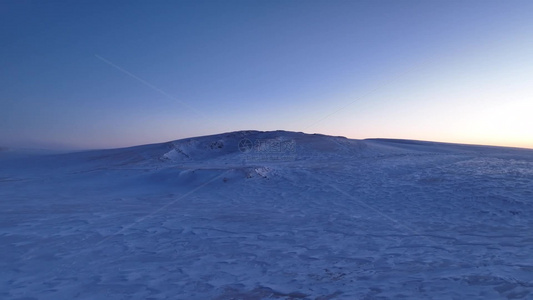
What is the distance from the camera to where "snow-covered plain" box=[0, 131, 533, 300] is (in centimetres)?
398

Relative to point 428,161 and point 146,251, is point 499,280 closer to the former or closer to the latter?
point 146,251

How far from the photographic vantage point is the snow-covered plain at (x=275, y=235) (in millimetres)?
3984

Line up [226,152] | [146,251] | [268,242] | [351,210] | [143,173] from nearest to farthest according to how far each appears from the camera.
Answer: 1. [146,251]
2. [268,242]
3. [351,210]
4. [143,173]
5. [226,152]

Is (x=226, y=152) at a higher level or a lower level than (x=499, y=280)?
higher

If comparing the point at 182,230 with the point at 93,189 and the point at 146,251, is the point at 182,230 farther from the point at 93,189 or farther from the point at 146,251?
the point at 93,189

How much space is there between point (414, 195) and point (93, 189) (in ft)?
36.3

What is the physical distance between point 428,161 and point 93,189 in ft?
47.7

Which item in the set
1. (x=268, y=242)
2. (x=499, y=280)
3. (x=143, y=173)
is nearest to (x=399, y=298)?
(x=499, y=280)

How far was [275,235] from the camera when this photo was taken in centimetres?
625

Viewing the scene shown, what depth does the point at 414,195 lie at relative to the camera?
31.6 ft

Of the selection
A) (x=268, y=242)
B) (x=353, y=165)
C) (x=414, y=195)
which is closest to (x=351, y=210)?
(x=414, y=195)

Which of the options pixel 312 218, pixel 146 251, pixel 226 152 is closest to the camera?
pixel 146 251

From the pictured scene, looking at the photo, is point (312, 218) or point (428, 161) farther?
point (428, 161)

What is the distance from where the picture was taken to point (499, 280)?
3.95 metres
